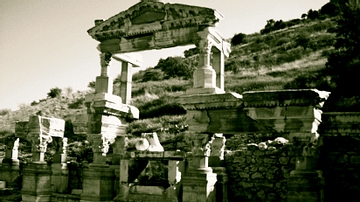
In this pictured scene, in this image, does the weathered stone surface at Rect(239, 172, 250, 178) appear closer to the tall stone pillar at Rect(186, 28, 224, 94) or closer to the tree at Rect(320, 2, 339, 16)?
the tall stone pillar at Rect(186, 28, 224, 94)

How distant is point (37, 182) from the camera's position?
51.0ft

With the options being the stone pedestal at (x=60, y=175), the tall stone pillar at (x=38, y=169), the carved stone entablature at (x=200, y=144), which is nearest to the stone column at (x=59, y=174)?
the stone pedestal at (x=60, y=175)

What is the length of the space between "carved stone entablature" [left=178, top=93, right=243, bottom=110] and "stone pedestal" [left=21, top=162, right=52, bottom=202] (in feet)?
21.9

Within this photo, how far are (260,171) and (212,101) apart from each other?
9.45 ft

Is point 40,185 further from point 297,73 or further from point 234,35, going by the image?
point 234,35

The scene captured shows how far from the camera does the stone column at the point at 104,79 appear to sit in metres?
14.4

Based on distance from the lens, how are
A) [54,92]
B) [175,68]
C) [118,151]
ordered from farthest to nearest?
[54,92] → [175,68] → [118,151]

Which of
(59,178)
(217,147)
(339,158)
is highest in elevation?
(217,147)

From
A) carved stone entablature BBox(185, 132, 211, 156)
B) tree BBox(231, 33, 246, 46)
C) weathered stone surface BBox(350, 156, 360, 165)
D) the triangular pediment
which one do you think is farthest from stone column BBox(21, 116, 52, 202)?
tree BBox(231, 33, 246, 46)

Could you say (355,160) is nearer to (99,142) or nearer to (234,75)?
(99,142)

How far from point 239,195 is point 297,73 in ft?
61.4

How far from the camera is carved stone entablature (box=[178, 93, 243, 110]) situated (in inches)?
423

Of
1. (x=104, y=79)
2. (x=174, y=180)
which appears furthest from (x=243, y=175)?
(x=104, y=79)

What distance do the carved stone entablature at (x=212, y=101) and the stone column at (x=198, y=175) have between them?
2.38 feet
